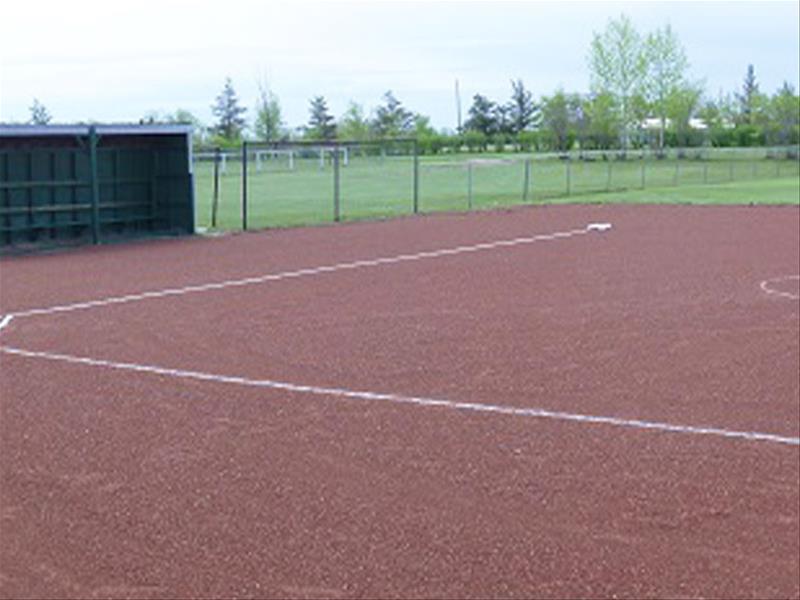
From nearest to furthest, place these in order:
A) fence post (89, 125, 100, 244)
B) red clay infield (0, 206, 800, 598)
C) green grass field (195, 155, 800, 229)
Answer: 1. red clay infield (0, 206, 800, 598)
2. fence post (89, 125, 100, 244)
3. green grass field (195, 155, 800, 229)

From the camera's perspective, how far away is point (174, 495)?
7.32 meters

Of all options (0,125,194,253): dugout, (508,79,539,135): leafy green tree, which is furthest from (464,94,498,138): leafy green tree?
(0,125,194,253): dugout

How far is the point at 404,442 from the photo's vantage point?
334 inches

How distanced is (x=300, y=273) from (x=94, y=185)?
7902mm

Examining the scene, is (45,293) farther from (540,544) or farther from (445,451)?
(540,544)

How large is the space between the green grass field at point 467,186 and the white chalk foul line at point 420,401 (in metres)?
18.5

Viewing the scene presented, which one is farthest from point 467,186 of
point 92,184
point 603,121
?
point 603,121

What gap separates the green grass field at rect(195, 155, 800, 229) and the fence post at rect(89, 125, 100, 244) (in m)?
4.98

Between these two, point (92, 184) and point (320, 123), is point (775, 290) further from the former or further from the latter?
point (320, 123)

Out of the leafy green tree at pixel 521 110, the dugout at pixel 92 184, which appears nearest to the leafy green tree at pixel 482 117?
the leafy green tree at pixel 521 110

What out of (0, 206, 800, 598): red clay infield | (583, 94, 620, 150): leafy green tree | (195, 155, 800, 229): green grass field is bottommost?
(0, 206, 800, 598): red clay infield

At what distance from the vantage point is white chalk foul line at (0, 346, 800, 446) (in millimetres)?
8641

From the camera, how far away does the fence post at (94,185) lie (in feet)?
82.3

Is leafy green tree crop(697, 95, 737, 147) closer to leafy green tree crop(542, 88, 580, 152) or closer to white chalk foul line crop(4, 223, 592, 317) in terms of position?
leafy green tree crop(542, 88, 580, 152)
